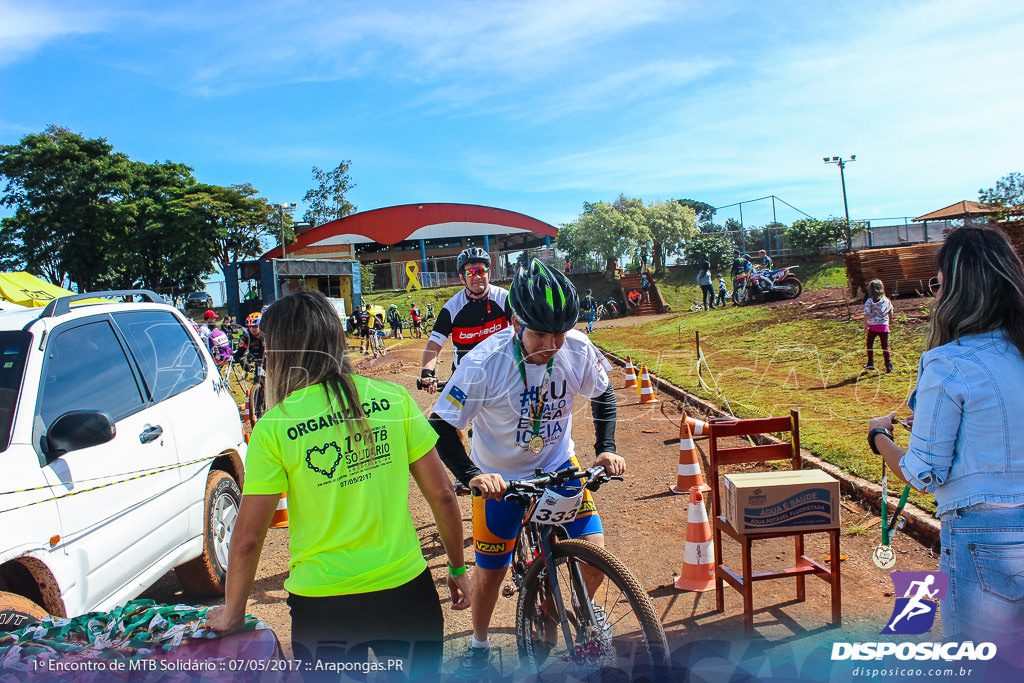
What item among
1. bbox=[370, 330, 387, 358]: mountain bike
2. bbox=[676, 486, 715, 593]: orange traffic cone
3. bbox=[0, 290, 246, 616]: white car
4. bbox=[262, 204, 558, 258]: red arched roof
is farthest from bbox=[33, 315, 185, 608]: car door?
bbox=[262, 204, 558, 258]: red arched roof

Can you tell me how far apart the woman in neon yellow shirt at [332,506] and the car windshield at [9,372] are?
71.1 inches

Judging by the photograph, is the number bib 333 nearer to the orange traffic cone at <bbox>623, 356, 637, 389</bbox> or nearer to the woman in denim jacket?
the woman in denim jacket

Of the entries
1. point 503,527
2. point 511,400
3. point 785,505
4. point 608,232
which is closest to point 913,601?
point 785,505

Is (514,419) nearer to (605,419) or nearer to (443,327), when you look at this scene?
(605,419)

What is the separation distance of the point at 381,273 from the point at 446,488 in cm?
5392

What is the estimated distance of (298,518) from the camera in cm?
230

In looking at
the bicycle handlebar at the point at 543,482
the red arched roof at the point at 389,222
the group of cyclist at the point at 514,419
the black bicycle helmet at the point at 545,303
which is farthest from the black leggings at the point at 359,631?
the red arched roof at the point at 389,222

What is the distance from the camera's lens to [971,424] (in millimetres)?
2297

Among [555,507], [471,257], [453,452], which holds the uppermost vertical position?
[471,257]

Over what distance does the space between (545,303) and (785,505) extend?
196cm

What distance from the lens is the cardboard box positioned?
3.75 metres

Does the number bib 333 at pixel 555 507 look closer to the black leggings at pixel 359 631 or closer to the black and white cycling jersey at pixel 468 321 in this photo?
the black leggings at pixel 359 631

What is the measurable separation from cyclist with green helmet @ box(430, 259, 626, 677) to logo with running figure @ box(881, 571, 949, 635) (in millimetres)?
1328

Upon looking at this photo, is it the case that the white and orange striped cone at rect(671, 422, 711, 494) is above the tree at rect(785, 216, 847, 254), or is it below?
below
